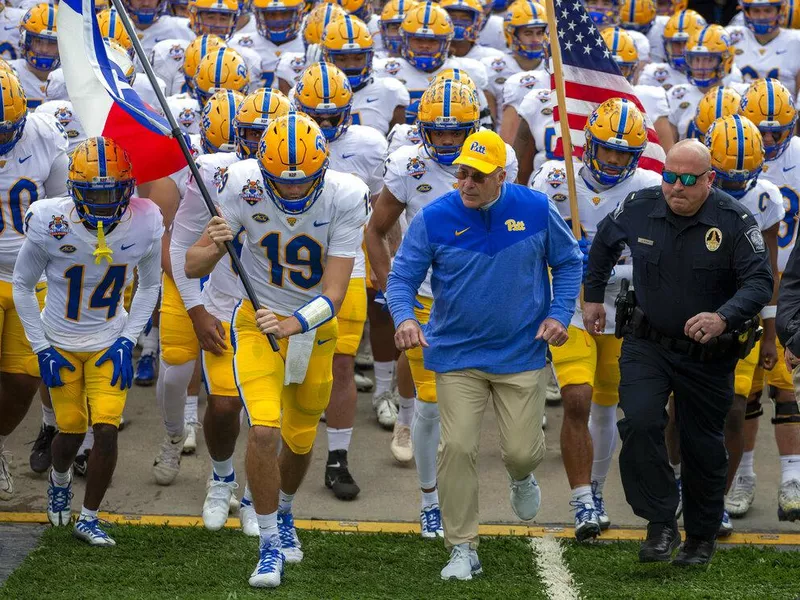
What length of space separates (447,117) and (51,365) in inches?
91.6

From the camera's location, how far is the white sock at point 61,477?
22.7 feet

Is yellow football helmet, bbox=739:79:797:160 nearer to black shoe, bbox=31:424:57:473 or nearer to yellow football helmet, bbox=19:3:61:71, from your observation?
black shoe, bbox=31:424:57:473

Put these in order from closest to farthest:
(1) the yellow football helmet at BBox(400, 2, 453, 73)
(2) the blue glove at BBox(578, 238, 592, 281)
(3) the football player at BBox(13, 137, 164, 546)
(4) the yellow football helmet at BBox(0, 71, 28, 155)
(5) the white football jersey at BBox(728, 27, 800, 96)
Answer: (3) the football player at BBox(13, 137, 164, 546)
(2) the blue glove at BBox(578, 238, 592, 281)
(4) the yellow football helmet at BBox(0, 71, 28, 155)
(1) the yellow football helmet at BBox(400, 2, 453, 73)
(5) the white football jersey at BBox(728, 27, 800, 96)

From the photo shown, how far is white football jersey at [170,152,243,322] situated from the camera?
7133 millimetres

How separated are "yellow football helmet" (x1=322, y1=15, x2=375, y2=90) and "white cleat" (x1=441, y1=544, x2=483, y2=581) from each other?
4.01 m

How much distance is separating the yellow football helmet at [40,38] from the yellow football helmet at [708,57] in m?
4.49

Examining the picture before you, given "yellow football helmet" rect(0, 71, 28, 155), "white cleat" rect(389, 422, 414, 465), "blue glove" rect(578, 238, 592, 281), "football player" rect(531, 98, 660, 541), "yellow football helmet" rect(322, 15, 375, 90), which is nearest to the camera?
"football player" rect(531, 98, 660, 541)

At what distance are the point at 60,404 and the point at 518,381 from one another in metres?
2.15

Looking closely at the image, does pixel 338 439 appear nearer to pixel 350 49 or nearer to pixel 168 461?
pixel 168 461

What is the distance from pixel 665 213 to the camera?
628 centimetres

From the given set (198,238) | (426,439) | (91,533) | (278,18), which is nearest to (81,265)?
(198,238)

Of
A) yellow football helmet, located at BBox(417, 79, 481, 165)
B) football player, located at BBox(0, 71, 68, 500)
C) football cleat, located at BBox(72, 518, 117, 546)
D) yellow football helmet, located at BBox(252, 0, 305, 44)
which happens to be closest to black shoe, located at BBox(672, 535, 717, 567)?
yellow football helmet, located at BBox(417, 79, 481, 165)

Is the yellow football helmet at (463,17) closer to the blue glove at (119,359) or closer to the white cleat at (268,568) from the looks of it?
the blue glove at (119,359)

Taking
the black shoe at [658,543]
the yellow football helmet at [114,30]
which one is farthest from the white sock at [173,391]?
the yellow football helmet at [114,30]
